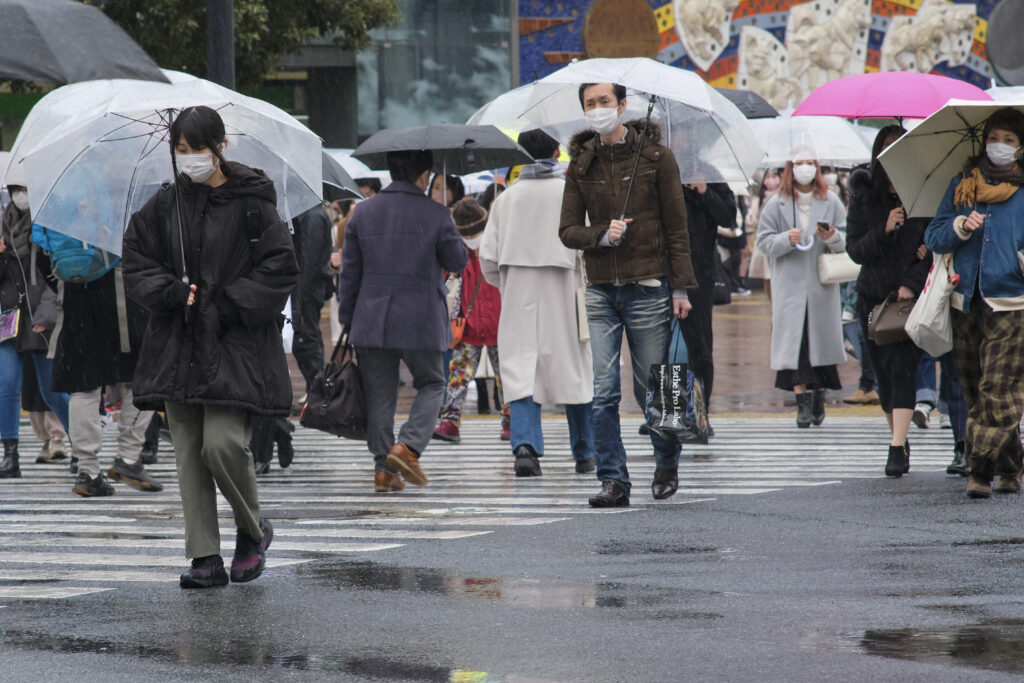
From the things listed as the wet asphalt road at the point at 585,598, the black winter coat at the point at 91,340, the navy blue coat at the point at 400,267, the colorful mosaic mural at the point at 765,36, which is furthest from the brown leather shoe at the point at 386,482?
the colorful mosaic mural at the point at 765,36

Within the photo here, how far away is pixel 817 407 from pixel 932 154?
4.22m

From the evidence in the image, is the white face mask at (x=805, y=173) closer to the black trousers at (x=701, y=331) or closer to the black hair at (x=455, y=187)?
the black trousers at (x=701, y=331)

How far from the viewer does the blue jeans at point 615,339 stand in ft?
28.1

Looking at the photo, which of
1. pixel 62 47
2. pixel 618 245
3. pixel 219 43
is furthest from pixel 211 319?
pixel 219 43

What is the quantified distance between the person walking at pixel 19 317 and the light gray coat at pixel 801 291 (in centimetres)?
518

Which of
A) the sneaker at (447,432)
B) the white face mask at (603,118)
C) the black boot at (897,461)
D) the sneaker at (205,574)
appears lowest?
the sneaker at (447,432)

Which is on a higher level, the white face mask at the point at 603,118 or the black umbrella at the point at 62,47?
the black umbrella at the point at 62,47

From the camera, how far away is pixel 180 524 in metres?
8.55

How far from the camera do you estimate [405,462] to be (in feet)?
32.0

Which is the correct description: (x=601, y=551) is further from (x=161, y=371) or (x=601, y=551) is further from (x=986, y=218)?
(x=986, y=218)

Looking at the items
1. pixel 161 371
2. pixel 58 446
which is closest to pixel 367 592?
pixel 161 371

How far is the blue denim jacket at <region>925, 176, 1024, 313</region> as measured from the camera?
8750mm

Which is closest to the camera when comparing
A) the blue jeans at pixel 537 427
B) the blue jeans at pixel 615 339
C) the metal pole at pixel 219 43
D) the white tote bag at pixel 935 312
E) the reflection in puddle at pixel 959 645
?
the reflection in puddle at pixel 959 645

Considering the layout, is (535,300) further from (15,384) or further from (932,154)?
(15,384)
